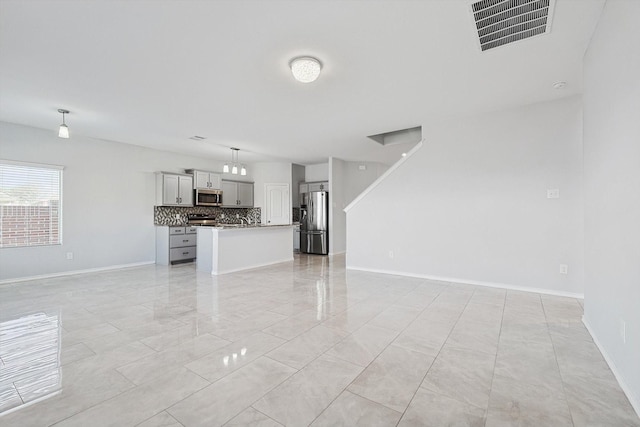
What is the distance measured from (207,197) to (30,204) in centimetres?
322

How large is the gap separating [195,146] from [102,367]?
5.05 m

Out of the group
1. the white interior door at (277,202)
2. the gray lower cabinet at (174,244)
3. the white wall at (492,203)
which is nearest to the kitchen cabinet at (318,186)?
the white interior door at (277,202)

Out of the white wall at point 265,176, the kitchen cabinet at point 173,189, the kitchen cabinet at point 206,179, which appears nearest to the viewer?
the kitchen cabinet at point 173,189

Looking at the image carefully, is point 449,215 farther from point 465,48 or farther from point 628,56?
point 628,56

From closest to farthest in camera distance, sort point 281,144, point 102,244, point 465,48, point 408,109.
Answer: point 465,48 < point 408,109 < point 102,244 < point 281,144

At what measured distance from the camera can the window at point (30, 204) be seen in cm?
472

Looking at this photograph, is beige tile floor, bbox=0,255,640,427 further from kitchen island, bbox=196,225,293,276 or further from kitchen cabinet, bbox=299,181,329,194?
kitchen cabinet, bbox=299,181,329,194

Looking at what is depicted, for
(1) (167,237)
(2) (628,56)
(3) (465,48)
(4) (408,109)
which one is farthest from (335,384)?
(1) (167,237)

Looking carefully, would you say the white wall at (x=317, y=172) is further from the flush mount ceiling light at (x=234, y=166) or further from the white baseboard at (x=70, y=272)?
the white baseboard at (x=70, y=272)

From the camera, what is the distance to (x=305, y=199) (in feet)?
27.2

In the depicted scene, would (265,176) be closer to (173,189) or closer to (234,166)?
(234,166)

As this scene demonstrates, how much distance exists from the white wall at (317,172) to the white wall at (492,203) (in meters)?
3.45

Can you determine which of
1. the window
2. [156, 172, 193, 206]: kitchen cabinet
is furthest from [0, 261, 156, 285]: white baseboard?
[156, 172, 193, 206]: kitchen cabinet

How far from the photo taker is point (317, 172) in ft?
29.0
